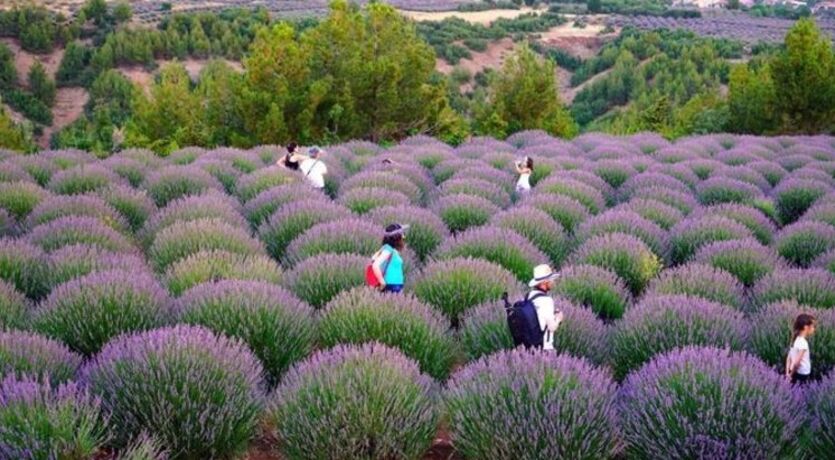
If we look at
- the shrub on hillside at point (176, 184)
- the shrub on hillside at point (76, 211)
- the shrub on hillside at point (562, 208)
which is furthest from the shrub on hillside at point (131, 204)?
the shrub on hillside at point (562, 208)

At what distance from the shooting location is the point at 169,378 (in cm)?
396

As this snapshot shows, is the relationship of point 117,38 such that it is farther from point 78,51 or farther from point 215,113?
point 215,113

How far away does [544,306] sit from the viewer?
4676 millimetres

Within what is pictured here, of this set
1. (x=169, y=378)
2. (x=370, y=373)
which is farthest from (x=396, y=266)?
(x=169, y=378)

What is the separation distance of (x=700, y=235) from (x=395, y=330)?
446 cm

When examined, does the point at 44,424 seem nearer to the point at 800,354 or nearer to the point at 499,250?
the point at 800,354

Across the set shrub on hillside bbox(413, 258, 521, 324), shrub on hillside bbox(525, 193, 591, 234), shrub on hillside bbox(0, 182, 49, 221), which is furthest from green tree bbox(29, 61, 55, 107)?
shrub on hillside bbox(413, 258, 521, 324)

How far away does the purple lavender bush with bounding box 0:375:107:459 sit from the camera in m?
3.34

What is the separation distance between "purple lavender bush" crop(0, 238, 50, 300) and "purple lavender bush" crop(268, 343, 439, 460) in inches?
125

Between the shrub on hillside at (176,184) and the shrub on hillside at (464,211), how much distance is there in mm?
3141

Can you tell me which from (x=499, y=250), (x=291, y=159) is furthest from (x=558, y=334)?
(x=291, y=159)

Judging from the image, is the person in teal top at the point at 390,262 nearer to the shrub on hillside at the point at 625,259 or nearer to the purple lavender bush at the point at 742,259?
the shrub on hillside at the point at 625,259

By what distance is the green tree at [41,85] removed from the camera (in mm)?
59469

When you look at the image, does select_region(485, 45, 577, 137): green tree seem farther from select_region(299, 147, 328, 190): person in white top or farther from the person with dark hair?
select_region(299, 147, 328, 190): person in white top
